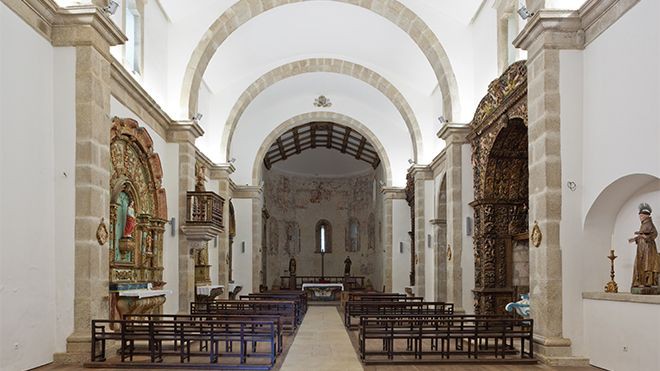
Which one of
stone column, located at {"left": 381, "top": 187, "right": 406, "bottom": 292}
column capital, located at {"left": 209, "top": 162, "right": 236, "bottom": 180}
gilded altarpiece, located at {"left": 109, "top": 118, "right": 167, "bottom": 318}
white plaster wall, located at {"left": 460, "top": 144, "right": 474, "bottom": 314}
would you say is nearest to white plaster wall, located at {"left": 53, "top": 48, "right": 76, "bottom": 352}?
gilded altarpiece, located at {"left": 109, "top": 118, "right": 167, "bottom": 318}

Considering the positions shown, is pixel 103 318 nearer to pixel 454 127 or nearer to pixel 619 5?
pixel 619 5

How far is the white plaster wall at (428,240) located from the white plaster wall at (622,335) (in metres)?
12.8

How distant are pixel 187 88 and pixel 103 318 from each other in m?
8.09

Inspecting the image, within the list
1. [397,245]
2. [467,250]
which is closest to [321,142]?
[397,245]

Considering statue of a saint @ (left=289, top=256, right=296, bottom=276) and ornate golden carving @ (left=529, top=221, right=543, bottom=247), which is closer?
ornate golden carving @ (left=529, top=221, right=543, bottom=247)

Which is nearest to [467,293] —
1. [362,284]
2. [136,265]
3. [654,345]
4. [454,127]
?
[454,127]

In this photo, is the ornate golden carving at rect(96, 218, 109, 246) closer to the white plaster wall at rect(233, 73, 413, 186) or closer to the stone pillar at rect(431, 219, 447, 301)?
the stone pillar at rect(431, 219, 447, 301)

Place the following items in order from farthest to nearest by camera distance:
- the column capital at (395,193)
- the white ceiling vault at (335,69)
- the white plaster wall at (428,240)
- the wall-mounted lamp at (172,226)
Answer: the column capital at (395,193) < the white plaster wall at (428,240) < the white ceiling vault at (335,69) < the wall-mounted lamp at (172,226)

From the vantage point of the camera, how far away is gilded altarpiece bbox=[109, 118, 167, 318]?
13.3 m

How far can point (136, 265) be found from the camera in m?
14.9

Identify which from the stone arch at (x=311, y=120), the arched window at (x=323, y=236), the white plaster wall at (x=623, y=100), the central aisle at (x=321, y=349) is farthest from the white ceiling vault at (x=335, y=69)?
the arched window at (x=323, y=236)

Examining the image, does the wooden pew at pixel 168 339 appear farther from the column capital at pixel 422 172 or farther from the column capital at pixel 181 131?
the column capital at pixel 422 172

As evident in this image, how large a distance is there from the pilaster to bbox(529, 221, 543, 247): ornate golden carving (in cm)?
659

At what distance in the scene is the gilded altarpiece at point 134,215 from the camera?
43.8ft
